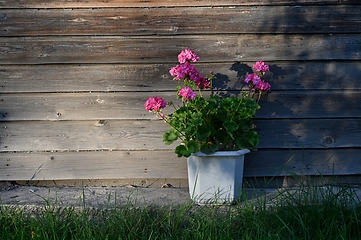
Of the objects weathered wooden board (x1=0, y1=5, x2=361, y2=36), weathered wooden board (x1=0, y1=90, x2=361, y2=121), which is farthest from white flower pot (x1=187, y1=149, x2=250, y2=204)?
weathered wooden board (x1=0, y1=5, x2=361, y2=36)

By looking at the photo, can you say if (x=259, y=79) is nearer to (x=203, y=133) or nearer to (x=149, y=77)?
(x=203, y=133)

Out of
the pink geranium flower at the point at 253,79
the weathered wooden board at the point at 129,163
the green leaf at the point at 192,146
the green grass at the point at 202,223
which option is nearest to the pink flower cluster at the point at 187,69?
the pink geranium flower at the point at 253,79

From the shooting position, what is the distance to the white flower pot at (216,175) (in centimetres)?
294

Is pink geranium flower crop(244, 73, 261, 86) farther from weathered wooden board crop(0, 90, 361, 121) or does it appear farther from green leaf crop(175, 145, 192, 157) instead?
green leaf crop(175, 145, 192, 157)

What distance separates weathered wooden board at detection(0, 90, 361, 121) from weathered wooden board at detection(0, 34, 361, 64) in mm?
242

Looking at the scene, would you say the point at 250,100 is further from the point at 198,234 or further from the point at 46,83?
the point at 46,83

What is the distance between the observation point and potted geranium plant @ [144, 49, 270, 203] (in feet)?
9.36

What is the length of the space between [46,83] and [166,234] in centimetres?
145

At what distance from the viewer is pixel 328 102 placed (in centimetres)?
333

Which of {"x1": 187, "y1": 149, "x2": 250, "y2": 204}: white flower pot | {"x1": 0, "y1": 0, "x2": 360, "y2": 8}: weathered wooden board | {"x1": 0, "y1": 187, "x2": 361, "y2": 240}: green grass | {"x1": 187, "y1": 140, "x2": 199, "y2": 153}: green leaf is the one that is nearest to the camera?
{"x1": 0, "y1": 187, "x2": 361, "y2": 240}: green grass

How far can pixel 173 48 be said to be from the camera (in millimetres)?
3295

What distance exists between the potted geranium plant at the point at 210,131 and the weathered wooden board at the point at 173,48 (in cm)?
28

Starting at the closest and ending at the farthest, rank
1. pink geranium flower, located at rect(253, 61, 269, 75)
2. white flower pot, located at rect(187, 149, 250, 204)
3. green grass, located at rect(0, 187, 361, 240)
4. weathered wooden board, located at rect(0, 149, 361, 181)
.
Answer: green grass, located at rect(0, 187, 361, 240) → white flower pot, located at rect(187, 149, 250, 204) → pink geranium flower, located at rect(253, 61, 269, 75) → weathered wooden board, located at rect(0, 149, 361, 181)

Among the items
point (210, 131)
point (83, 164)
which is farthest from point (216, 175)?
point (83, 164)
